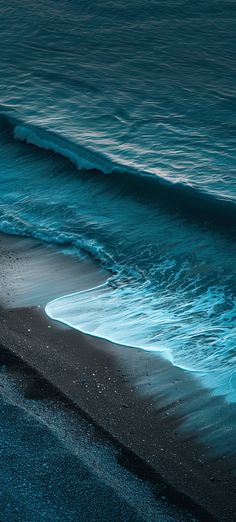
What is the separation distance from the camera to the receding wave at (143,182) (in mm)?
10336

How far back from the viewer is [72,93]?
48.4 ft

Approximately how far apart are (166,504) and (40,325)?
263 centimetres

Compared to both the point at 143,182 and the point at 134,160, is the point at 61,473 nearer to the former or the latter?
the point at 143,182

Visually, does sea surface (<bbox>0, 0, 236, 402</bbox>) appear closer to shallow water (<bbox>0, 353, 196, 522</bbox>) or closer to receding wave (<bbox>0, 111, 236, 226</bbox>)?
receding wave (<bbox>0, 111, 236, 226</bbox>)

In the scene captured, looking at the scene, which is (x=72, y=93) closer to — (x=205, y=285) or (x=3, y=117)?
(x=3, y=117)

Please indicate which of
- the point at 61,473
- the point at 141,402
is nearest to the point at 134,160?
the point at 141,402

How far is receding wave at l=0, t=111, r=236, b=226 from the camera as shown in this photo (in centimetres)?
1034

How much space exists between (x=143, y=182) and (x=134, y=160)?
78 cm

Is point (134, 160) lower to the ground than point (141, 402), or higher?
higher

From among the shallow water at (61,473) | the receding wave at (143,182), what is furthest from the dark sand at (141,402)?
the receding wave at (143,182)

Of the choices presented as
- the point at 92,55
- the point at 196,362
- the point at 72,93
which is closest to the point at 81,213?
the point at 196,362

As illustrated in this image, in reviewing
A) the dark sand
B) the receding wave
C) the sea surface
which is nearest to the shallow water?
the dark sand

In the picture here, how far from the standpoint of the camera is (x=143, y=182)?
36.5ft

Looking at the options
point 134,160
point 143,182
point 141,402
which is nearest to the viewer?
point 141,402
